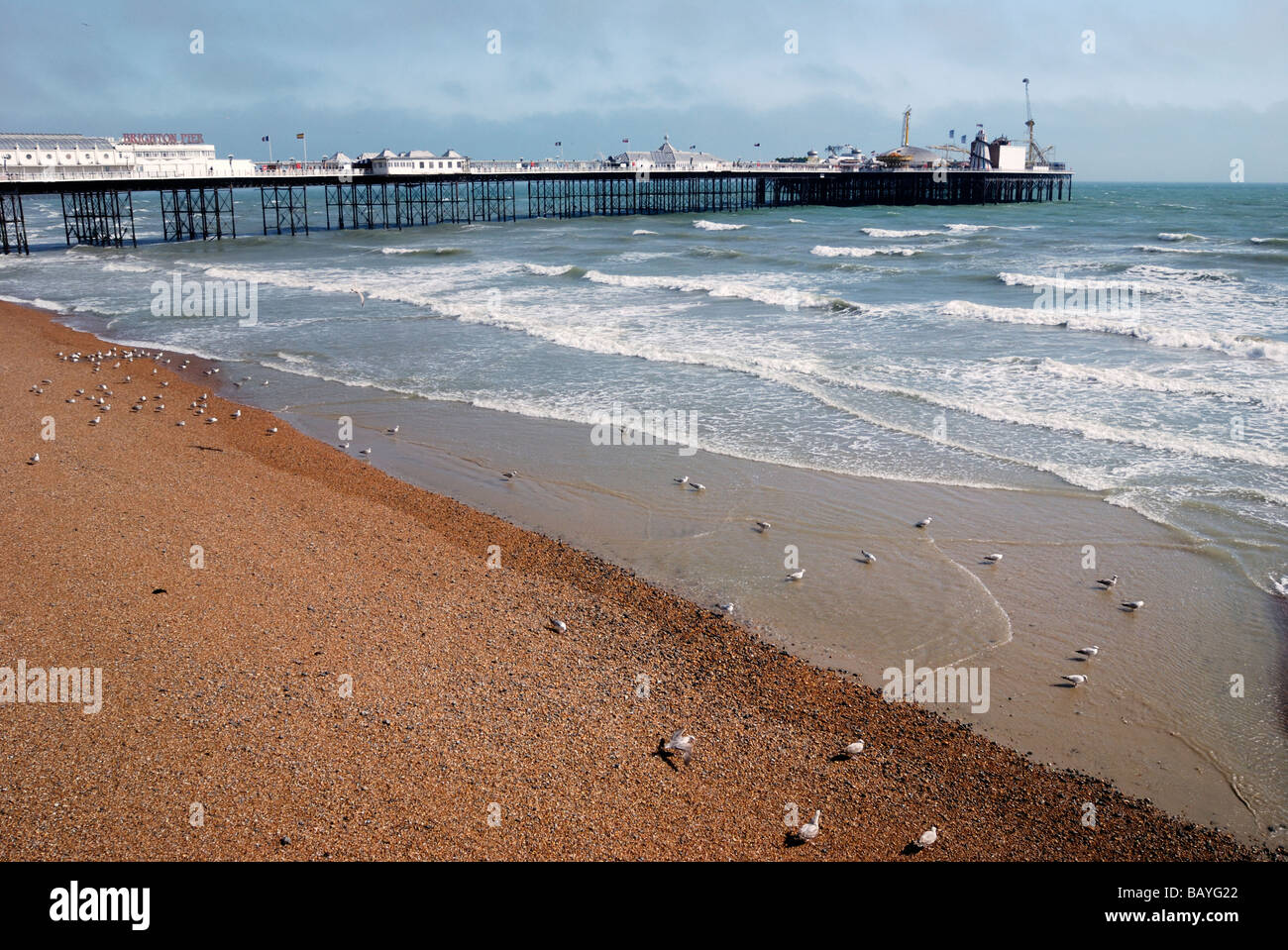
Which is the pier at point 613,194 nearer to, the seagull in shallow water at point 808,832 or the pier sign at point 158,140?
the pier sign at point 158,140

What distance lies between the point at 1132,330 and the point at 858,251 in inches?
807

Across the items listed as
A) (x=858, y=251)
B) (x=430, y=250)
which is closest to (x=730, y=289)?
(x=858, y=251)

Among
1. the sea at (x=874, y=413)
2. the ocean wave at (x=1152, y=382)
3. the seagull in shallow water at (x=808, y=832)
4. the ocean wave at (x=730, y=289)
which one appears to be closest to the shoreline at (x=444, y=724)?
the seagull in shallow water at (x=808, y=832)

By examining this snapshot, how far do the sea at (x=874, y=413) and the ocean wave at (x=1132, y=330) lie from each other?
0.36 ft

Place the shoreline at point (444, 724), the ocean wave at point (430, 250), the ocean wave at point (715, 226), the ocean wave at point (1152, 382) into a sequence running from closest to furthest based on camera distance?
the shoreline at point (444, 724) → the ocean wave at point (1152, 382) → the ocean wave at point (430, 250) → the ocean wave at point (715, 226)

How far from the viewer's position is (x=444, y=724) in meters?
6.16

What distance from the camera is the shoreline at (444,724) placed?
206 inches

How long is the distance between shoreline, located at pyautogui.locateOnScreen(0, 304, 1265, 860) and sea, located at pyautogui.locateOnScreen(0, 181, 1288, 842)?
26.4 inches

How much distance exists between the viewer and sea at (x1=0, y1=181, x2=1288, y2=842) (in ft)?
25.7
